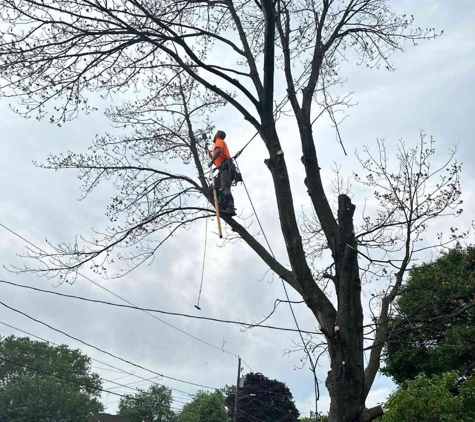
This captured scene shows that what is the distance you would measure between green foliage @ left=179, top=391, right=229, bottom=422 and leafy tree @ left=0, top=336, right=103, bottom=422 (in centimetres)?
705

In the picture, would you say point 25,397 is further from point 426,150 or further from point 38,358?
point 426,150

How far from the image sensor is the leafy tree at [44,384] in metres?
42.4

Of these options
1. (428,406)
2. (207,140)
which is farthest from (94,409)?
(207,140)

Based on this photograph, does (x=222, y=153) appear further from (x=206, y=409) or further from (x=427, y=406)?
(x=206, y=409)

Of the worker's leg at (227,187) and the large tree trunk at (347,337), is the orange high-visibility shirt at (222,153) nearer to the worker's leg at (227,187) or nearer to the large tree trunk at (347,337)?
the worker's leg at (227,187)

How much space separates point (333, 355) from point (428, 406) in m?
7.34

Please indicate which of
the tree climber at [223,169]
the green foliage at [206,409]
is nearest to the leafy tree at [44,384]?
the green foliage at [206,409]

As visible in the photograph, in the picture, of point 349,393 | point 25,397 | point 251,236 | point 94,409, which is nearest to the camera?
point 349,393

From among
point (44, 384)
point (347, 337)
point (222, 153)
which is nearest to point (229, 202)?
point (222, 153)

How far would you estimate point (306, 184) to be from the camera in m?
6.73

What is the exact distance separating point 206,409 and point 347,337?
142 feet

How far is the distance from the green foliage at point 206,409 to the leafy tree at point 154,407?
1.26 metres

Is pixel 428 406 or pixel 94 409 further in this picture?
pixel 94 409

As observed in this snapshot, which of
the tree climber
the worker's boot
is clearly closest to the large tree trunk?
the worker's boot
